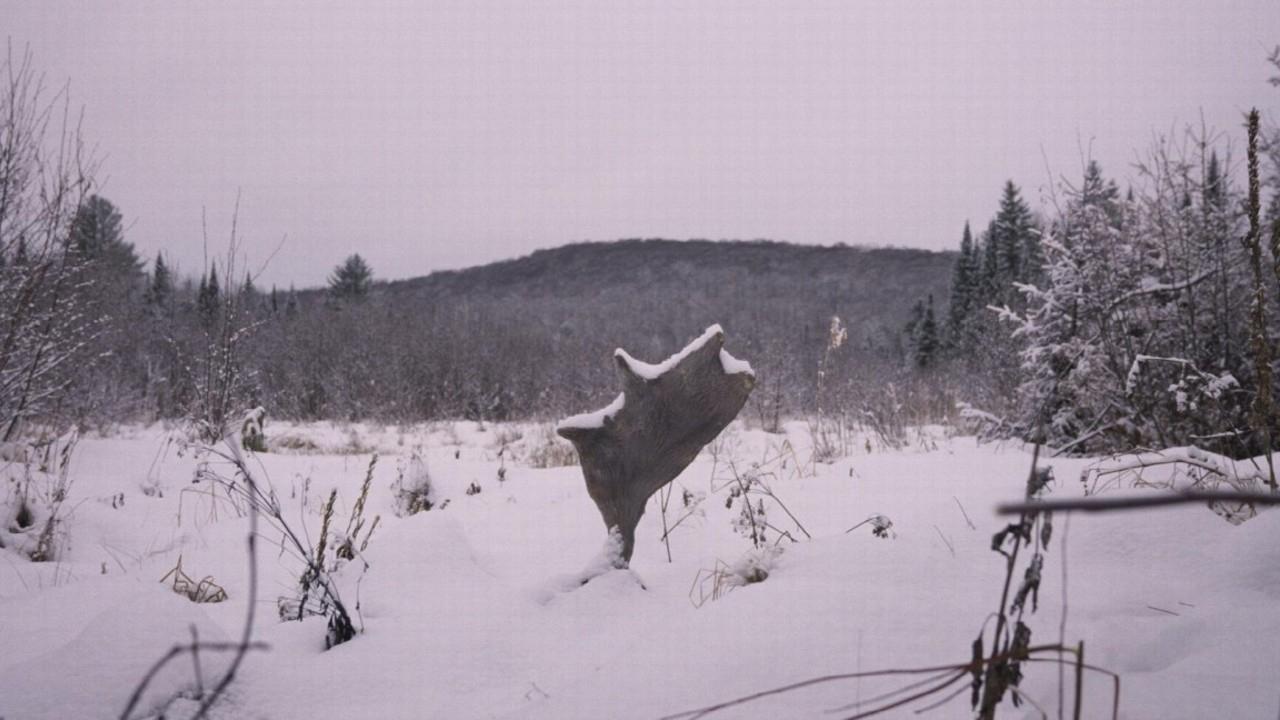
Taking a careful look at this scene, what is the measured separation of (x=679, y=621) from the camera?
1636 millimetres

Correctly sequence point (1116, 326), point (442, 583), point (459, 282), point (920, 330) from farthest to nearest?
point (459, 282) < point (920, 330) < point (1116, 326) < point (442, 583)

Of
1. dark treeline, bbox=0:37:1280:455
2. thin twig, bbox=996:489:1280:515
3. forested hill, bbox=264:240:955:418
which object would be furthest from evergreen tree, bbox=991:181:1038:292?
thin twig, bbox=996:489:1280:515

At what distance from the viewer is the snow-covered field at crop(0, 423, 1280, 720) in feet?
3.65

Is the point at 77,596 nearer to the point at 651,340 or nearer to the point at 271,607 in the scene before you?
the point at 271,607

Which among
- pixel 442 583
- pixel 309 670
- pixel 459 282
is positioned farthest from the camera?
pixel 459 282

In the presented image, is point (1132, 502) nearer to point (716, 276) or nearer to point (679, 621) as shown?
point (679, 621)

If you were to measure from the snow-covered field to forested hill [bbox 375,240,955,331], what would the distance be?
48.9m

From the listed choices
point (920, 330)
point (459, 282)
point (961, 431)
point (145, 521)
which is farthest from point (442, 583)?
point (459, 282)

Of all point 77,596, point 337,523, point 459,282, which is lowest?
point 337,523

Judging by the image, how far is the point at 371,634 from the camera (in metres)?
1.74

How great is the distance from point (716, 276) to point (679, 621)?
66.5 m

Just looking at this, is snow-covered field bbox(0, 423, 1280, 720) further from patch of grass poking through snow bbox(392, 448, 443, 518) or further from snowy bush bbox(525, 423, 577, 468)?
snowy bush bbox(525, 423, 577, 468)

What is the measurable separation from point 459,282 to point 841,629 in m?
70.0

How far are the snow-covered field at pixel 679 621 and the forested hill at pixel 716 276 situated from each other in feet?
160
